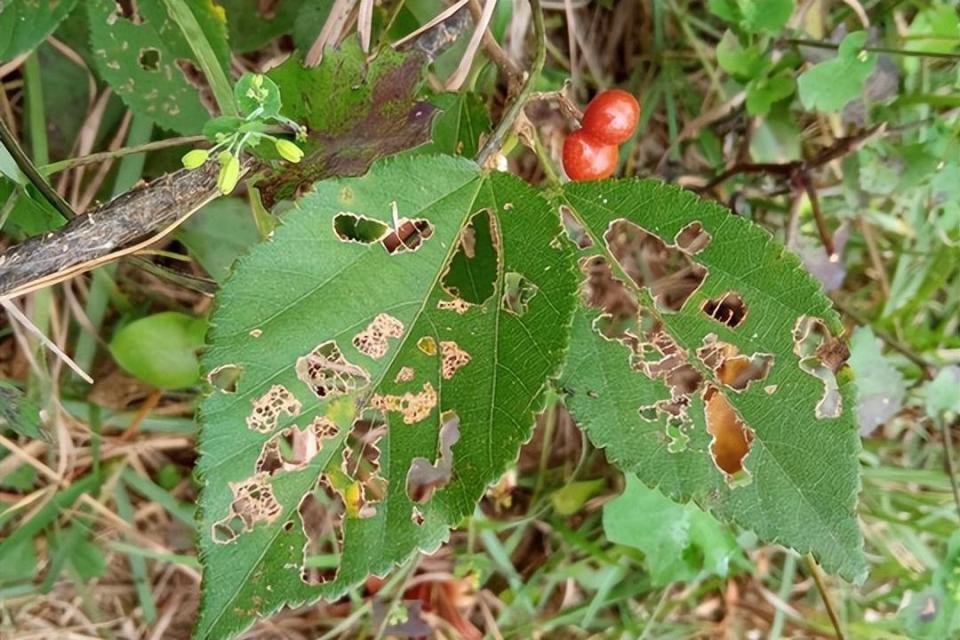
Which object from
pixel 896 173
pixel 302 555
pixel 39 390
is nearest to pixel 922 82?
pixel 896 173

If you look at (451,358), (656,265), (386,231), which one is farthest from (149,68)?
(656,265)

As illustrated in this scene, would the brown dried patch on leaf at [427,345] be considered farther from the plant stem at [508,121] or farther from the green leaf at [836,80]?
the green leaf at [836,80]

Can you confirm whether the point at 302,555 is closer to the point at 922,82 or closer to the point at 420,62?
the point at 420,62

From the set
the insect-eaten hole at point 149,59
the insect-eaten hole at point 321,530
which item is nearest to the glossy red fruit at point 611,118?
the insect-eaten hole at point 149,59

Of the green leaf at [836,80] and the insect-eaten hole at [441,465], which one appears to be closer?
the insect-eaten hole at [441,465]

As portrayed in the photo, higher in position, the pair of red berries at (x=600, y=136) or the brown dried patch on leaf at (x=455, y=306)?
the pair of red berries at (x=600, y=136)

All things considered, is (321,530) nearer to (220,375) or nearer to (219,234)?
(219,234)

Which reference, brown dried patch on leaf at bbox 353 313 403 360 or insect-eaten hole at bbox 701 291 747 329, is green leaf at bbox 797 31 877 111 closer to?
insect-eaten hole at bbox 701 291 747 329
